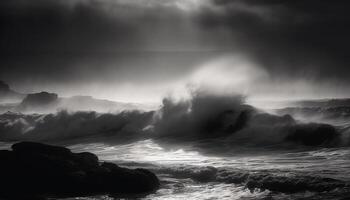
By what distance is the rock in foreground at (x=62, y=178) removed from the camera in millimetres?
14273

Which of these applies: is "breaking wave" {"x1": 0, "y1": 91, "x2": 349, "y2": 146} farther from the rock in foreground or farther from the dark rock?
the dark rock

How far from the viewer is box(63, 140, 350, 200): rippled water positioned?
1363 centimetres

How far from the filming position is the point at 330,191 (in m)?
13.1

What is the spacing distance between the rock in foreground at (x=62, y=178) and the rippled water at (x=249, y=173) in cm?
58

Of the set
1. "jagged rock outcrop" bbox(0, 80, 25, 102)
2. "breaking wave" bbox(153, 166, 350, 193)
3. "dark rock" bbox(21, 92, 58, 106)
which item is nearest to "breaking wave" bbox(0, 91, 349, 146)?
"breaking wave" bbox(153, 166, 350, 193)

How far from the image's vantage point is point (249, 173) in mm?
15617

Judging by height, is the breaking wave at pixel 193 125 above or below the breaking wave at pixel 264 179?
above

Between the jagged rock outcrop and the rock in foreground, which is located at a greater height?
the jagged rock outcrop

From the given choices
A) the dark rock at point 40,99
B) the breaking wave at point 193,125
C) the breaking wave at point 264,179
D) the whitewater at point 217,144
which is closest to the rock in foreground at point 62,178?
the whitewater at point 217,144

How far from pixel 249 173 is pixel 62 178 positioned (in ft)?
17.6

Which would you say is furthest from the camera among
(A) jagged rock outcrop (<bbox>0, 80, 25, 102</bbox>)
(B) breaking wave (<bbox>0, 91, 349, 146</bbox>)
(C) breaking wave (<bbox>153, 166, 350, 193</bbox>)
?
(A) jagged rock outcrop (<bbox>0, 80, 25, 102</bbox>)

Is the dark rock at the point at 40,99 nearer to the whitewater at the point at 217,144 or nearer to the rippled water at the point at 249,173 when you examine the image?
the whitewater at the point at 217,144

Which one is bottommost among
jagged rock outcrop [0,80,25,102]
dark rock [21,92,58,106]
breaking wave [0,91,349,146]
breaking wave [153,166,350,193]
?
breaking wave [153,166,350,193]

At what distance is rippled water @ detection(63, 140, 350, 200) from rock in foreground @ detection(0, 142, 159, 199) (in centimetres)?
58
